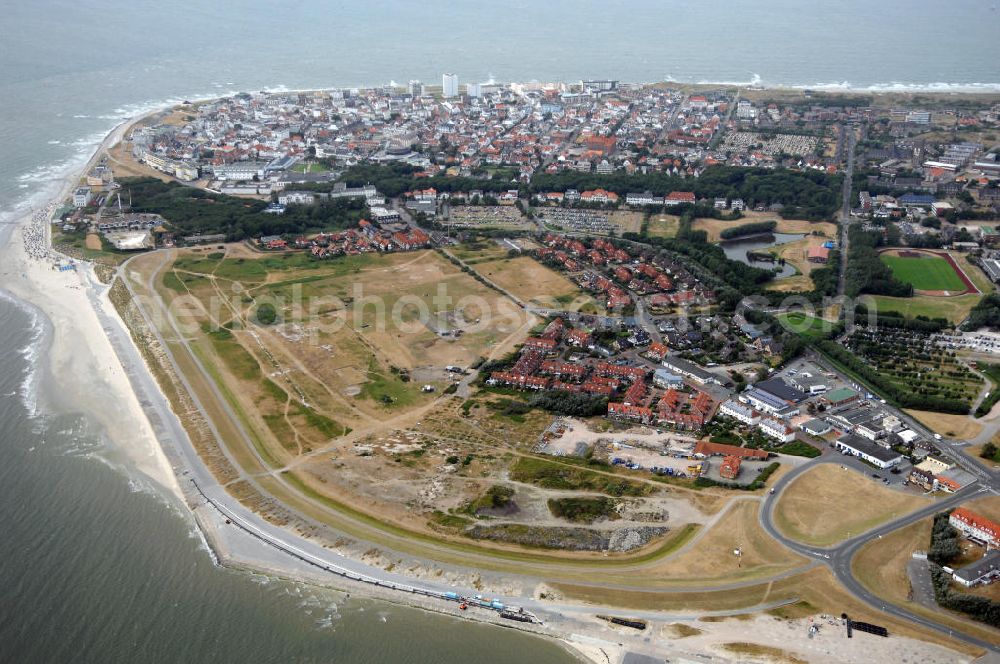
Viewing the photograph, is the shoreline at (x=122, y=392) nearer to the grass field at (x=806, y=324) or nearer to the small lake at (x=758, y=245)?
the grass field at (x=806, y=324)

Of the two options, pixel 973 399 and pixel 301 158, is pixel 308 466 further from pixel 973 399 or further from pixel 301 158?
pixel 301 158

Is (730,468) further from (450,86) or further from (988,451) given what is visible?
(450,86)

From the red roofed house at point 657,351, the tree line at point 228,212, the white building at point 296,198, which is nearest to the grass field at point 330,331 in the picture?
the tree line at point 228,212

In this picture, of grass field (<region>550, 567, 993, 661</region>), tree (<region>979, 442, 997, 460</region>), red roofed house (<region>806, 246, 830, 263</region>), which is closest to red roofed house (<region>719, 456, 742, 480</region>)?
grass field (<region>550, 567, 993, 661</region>)

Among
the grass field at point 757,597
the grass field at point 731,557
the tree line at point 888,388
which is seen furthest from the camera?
the tree line at point 888,388

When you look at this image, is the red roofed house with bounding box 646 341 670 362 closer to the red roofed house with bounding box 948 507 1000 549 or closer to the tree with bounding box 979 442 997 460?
the tree with bounding box 979 442 997 460

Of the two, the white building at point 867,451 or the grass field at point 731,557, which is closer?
the grass field at point 731,557

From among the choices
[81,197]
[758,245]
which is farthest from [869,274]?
[81,197]
